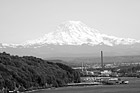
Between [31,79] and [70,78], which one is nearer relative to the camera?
[31,79]

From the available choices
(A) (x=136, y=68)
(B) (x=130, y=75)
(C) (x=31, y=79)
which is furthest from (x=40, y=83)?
(A) (x=136, y=68)

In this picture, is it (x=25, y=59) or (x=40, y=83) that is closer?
(x=40, y=83)

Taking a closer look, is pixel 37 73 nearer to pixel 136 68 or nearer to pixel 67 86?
pixel 67 86

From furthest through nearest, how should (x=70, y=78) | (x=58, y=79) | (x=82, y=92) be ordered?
1. (x=70, y=78)
2. (x=58, y=79)
3. (x=82, y=92)

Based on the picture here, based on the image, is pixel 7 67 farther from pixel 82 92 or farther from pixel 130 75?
pixel 130 75

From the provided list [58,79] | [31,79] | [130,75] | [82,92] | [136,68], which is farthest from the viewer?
[136,68]

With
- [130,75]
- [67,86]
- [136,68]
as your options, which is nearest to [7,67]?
[67,86]
